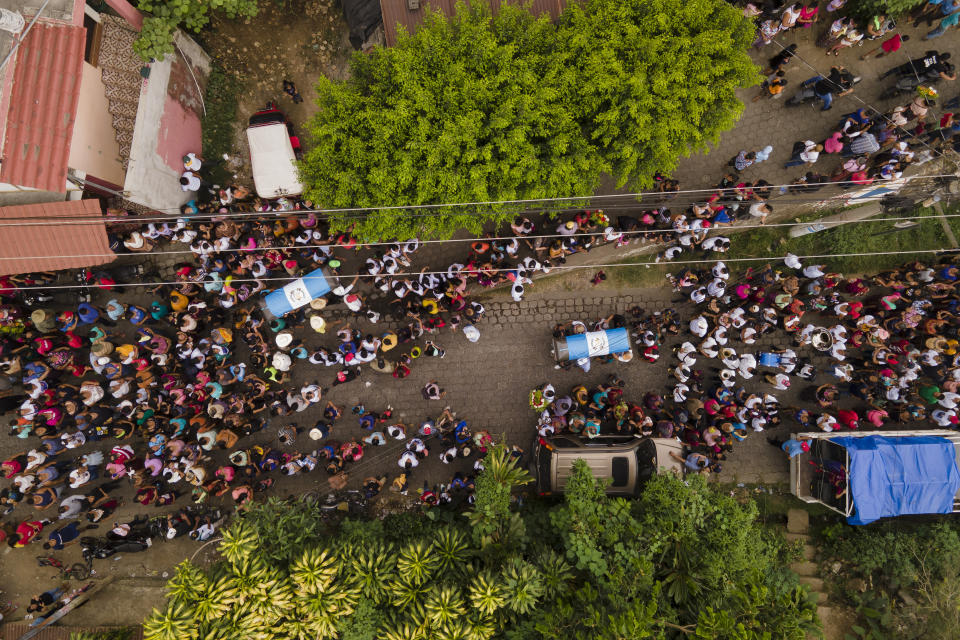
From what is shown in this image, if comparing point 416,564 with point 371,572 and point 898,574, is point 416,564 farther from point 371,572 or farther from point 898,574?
point 898,574

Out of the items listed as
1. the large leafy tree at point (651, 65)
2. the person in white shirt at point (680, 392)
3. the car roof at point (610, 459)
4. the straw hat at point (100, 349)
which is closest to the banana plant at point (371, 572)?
the car roof at point (610, 459)

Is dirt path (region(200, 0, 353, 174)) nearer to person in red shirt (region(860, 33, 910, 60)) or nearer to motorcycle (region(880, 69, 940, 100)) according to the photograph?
person in red shirt (region(860, 33, 910, 60))

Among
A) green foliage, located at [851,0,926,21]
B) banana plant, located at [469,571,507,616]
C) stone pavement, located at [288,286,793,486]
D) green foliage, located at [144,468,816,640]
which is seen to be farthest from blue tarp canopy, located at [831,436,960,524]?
green foliage, located at [851,0,926,21]

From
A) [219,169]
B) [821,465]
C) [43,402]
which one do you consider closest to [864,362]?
[821,465]

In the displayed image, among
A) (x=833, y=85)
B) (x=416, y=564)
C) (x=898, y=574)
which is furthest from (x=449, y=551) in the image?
(x=833, y=85)

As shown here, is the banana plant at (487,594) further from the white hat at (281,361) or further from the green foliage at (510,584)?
the white hat at (281,361)

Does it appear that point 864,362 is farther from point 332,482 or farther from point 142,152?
point 142,152
